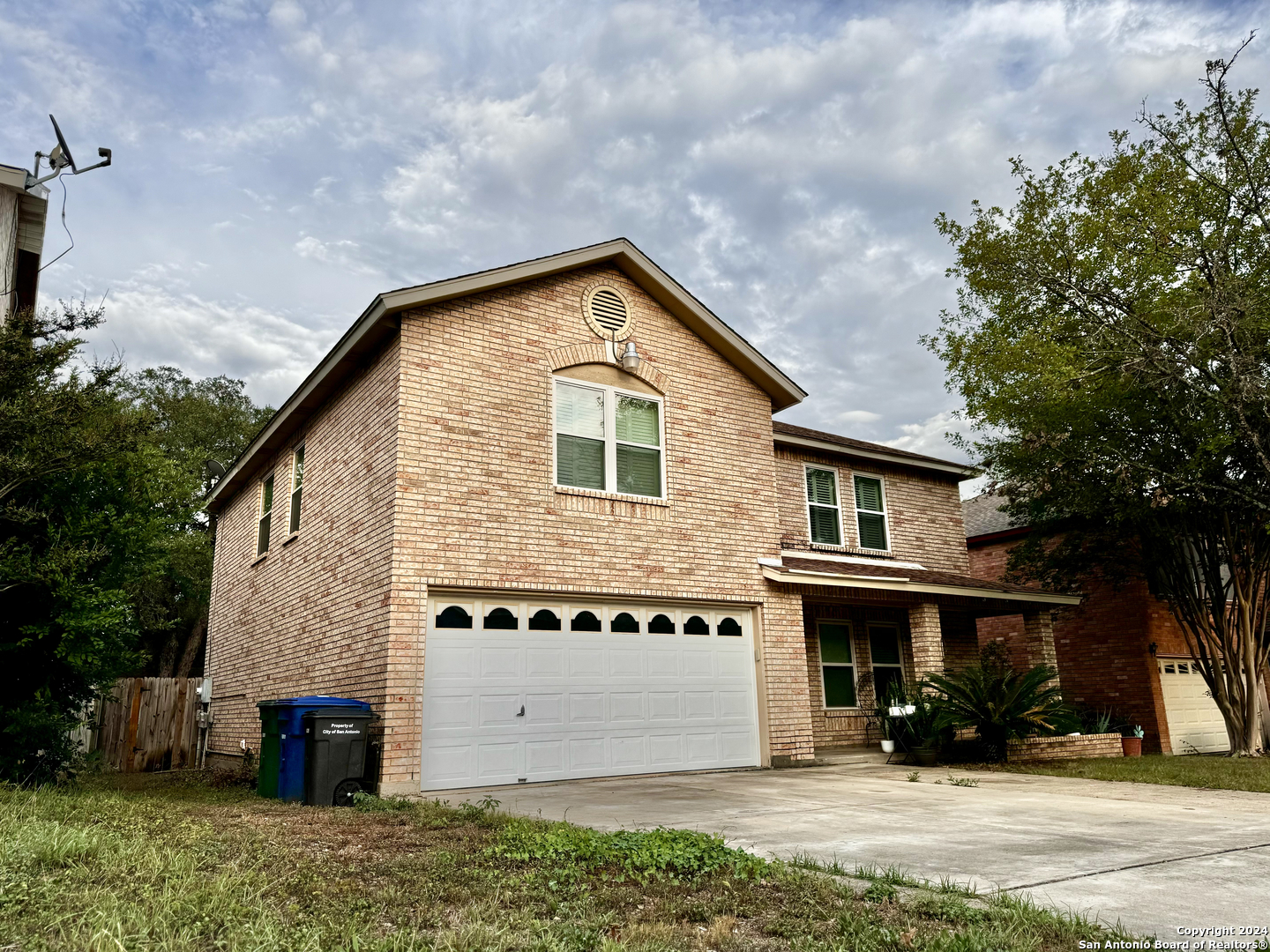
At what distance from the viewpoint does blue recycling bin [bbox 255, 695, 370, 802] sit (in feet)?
31.2

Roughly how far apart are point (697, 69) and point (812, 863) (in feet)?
38.8

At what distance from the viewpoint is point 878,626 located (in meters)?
17.3

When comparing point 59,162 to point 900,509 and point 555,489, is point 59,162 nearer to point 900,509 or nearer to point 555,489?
point 555,489

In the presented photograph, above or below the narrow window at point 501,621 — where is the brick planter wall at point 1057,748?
below

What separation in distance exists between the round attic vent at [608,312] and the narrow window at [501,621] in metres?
4.44

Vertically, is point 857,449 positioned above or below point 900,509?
above

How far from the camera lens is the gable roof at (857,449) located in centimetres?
1631

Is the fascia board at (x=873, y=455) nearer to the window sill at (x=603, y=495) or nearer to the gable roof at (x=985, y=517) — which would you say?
the window sill at (x=603, y=495)

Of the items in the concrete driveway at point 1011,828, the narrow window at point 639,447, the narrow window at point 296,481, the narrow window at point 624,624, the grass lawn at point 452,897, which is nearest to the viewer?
the grass lawn at point 452,897

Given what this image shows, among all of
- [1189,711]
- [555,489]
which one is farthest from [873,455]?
[1189,711]

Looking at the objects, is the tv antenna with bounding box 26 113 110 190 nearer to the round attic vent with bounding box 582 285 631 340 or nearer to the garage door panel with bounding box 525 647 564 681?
the round attic vent with bounding box 582 285 631 340

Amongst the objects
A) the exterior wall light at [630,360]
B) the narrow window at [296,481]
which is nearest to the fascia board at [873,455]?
the exterior wall light at [630,360]

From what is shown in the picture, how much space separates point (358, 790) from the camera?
31.4ft

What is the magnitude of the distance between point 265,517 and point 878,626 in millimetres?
A: 11973
